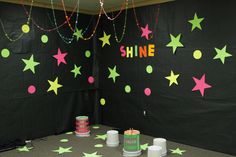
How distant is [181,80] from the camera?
11.0ft

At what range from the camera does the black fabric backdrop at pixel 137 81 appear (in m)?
3.05

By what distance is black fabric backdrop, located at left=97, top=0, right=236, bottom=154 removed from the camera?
118 inches

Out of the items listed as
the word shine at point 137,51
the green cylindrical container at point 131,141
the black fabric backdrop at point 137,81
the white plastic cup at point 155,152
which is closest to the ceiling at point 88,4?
the black fabric backdrop at point 137,81

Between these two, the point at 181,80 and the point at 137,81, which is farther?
the point at 137,81

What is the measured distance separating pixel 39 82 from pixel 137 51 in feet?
4.60

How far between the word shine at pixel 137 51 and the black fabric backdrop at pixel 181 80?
6cm

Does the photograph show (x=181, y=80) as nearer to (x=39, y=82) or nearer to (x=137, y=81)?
(x=137, y=81)

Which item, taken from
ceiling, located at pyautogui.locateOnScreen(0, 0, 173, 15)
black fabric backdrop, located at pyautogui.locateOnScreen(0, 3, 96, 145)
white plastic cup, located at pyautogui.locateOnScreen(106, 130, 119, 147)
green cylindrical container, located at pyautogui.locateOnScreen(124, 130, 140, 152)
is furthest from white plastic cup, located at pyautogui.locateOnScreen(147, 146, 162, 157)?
ceiling, located at pyautogui.locateOnScreen(0, 0, 173, 15)

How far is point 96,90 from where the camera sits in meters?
4.41

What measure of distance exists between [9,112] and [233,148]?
2.67m

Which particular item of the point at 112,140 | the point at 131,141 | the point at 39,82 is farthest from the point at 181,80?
the point at 39,82

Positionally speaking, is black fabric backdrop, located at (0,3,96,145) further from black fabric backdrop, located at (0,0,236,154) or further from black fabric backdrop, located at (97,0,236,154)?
black fabric backdrop, located at (97,0,236,154)

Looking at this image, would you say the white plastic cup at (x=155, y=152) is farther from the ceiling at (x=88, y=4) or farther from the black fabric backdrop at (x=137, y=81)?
the ceiling at (x=88, y=4)

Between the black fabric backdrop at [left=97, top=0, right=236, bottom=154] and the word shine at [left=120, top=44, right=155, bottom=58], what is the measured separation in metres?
0.06
